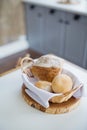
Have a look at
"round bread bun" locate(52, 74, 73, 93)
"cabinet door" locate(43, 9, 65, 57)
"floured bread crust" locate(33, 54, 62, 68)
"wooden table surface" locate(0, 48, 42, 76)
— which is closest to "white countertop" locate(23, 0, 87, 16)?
"cabinet door" locate(43, 9, 65, 57)

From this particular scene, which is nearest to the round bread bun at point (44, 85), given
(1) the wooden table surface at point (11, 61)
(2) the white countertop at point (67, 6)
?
(2) the white countertop at point (67, 6)

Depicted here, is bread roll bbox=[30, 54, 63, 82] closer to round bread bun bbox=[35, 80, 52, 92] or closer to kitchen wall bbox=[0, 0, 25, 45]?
round bread bun bbox=[35, 80, 52, 92]

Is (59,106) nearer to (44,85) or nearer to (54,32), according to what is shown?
(44,85)

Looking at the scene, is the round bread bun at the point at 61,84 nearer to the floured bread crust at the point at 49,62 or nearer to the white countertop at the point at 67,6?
the floured bread crust at the point at 49,62

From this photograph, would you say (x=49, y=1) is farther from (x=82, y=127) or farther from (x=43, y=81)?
(x=82, y=127)

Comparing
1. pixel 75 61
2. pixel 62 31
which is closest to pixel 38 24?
pixel 62 31
